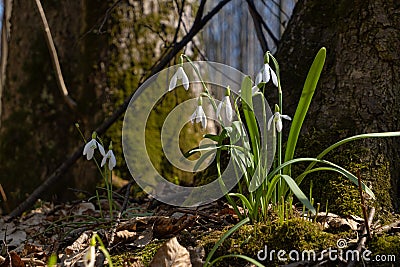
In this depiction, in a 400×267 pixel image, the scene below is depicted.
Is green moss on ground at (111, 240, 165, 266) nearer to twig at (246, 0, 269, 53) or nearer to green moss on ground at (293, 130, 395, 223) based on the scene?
green moss on ground at (293, 130, 395, 223)

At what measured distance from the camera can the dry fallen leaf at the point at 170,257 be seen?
120cm

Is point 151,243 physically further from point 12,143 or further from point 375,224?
point 12,143

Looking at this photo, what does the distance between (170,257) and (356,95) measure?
1.09 meters

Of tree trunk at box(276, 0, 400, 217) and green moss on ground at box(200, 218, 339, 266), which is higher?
tree trunk at box(276, 0, 400, 217)

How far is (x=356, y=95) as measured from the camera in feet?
6.12

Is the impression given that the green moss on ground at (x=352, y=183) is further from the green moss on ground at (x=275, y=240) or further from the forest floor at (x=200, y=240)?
the green moss on ground at (x=275, y=240)

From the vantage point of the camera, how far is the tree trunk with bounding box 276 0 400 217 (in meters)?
1.69

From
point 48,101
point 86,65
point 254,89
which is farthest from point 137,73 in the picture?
point 254,89

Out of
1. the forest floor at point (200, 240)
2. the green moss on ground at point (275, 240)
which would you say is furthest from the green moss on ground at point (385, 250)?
the green moss on ground at point (275, 240)

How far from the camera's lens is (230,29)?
43.5ft

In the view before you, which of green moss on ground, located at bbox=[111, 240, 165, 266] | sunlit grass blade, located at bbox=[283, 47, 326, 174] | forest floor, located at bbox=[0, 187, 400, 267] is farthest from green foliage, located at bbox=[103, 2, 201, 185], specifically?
sunlit grass blade, located at bbox=[283, 47, 326, 174]

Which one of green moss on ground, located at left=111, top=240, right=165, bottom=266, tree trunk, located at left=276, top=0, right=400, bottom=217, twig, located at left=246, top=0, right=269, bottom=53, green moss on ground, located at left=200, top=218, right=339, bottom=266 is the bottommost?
green moss on ground, located at left=111, top=240, right=165, bottom=266

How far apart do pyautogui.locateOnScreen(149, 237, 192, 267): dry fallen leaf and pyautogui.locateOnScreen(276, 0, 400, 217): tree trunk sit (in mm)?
651

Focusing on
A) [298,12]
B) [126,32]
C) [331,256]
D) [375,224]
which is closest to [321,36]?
[298,12]
